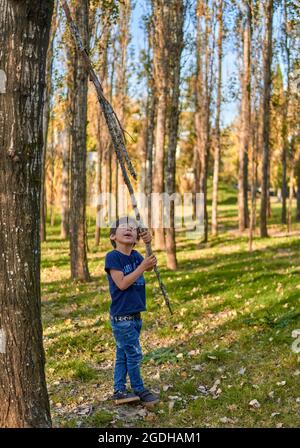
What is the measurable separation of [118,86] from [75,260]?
1546 cm

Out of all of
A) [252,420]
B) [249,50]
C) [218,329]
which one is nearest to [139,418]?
[252,420]

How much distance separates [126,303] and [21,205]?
74.6 inches

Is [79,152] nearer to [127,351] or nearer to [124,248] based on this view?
[124,248]

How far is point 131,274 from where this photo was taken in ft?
17.9

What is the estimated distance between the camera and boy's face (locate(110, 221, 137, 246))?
5.70 m

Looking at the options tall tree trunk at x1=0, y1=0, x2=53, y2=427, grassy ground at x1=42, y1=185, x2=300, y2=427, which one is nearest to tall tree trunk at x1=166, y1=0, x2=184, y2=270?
grassy ground at x1=42, y1=185, x2=300, y2=427

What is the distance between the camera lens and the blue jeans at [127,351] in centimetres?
565

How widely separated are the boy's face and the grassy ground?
1821 millimetres

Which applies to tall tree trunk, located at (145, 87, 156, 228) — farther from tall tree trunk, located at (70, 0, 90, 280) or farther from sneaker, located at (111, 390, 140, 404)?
sneaker, located at (111, 390, 140, 404)

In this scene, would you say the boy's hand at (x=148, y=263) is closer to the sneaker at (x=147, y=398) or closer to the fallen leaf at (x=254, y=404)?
the sneaker at (x=147, y=398)

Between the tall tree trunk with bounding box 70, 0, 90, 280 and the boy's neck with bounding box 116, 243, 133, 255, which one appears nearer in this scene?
the boy's neck with bounding box 116, 243, 133, 255

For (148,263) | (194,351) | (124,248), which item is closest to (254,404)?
(148,263)

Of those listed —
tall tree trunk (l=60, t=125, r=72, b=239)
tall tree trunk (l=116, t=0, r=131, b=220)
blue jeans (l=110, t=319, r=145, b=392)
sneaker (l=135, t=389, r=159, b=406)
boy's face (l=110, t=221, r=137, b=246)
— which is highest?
tall tree trunk (l=116, t=0, r=131, b=220)

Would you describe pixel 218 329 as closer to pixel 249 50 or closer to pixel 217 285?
pixel 217 285
